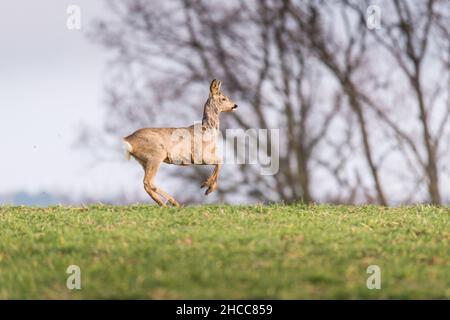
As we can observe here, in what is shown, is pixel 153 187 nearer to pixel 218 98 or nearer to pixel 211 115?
pixel 211 115

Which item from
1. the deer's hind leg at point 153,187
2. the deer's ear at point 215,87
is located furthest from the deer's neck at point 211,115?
the deer's hind leg at point 153,187

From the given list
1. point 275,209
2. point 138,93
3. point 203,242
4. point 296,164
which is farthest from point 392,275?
point 138,93

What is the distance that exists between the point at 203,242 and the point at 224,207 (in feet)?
12.8

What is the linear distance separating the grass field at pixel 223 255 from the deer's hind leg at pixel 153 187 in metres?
1.06

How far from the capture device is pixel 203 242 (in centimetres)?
1085

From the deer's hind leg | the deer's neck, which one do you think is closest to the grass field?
the deer's hind leg

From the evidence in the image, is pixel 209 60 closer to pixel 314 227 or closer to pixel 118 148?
pixel 118 148

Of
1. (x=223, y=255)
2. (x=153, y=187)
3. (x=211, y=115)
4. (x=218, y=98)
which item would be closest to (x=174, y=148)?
(x=153, y=187)

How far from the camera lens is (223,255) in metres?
10.2

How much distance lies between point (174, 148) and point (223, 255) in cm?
525

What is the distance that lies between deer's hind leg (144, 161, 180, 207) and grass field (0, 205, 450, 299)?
1.06 metres

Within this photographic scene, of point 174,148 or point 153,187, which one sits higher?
point 174,148

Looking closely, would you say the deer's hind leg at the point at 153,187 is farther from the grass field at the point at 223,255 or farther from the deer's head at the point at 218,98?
the deer's head at the point at 218,98

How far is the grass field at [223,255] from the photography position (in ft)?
30.1
